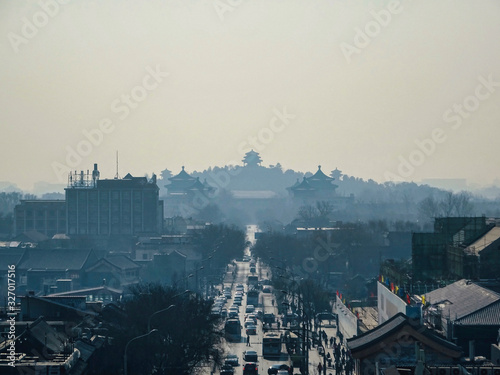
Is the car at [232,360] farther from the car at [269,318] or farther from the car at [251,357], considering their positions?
the car at [269,318]

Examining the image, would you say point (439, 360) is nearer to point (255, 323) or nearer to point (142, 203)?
point (255, 323)

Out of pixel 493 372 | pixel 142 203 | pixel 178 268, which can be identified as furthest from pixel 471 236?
pixel 142 203

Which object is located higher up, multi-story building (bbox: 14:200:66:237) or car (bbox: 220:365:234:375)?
multi-story building (bbox: 14:200:66:237)

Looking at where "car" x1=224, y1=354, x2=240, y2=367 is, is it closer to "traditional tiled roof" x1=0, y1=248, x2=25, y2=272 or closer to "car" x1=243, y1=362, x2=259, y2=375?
"car" x1=243, y1=362, x2=259, y2=375

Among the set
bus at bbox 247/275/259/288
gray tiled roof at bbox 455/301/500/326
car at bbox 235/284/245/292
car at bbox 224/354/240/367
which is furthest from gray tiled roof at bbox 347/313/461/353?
bus at bbox 247/275/259/288

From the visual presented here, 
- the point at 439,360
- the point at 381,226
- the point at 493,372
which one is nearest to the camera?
the point at 493,372

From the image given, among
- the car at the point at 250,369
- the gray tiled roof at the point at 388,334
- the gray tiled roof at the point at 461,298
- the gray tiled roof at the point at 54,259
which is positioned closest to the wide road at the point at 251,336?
the car at the point at 250,369
